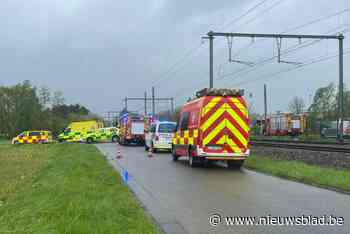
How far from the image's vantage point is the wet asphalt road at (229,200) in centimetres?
711

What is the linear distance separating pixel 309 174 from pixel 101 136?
41201mm

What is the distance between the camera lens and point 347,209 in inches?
327

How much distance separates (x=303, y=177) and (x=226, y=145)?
3.82 meters

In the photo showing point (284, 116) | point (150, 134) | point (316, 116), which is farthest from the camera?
point (316, 116)

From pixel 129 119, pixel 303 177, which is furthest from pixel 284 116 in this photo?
pixel 303 177

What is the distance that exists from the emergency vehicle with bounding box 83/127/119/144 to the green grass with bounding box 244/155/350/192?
120ft

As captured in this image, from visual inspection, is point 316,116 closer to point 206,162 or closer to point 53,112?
point 53,112

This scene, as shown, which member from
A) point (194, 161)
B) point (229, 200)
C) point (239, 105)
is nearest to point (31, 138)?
point (194, 161)

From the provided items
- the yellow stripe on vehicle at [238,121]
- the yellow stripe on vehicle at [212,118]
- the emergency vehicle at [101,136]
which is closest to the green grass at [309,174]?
the yellow stripe on vehicle at [238,121]

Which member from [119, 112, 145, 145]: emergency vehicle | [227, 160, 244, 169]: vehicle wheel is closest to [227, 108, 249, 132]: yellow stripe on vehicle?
[227, 160, 244, 169]: vehicle wheel

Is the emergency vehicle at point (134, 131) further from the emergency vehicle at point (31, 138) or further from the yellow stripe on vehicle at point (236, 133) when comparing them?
the yellow stripe on vehicle at point (236, 133)

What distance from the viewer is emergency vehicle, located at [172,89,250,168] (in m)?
16.2

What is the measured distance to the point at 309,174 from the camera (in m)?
13.4

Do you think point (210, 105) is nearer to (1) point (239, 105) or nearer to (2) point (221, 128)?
(2) point (221, 128)
